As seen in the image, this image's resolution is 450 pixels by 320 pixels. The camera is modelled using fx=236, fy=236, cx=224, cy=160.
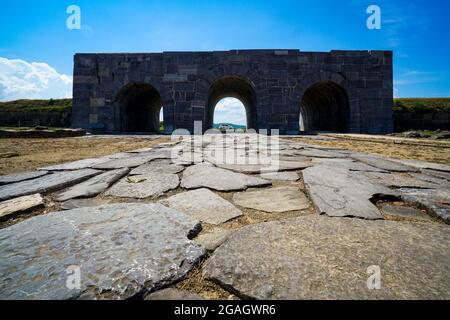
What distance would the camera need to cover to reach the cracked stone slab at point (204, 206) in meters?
1.38

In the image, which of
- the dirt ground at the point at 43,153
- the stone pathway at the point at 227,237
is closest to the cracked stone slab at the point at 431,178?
the stone pathway at the point at 227,237

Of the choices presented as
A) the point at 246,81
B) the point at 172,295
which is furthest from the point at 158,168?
the point at 246,81

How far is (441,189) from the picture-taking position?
188cm

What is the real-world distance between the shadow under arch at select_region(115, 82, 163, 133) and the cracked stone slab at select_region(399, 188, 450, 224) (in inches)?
471

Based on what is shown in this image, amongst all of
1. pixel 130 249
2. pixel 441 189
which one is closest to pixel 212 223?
pixel 130 249

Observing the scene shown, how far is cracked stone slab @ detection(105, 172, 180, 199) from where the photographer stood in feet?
5.94

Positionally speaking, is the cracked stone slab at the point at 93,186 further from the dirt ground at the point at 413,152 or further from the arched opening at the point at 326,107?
the arched opening at the point at 326,107

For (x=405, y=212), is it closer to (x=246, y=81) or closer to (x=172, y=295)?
(x=172, y=295)

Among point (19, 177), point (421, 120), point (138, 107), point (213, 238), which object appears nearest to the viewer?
point (213, 238)

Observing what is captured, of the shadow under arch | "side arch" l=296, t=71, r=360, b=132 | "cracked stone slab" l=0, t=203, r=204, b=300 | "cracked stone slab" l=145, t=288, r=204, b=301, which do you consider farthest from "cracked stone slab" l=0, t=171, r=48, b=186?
"side arch" l=296, t=71, r=360, b=132

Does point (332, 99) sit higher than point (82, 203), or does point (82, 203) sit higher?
point (332, 99)

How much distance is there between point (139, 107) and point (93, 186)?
1314 centimetres

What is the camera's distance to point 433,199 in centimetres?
162

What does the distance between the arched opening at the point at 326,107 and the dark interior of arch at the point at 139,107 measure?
917cm
